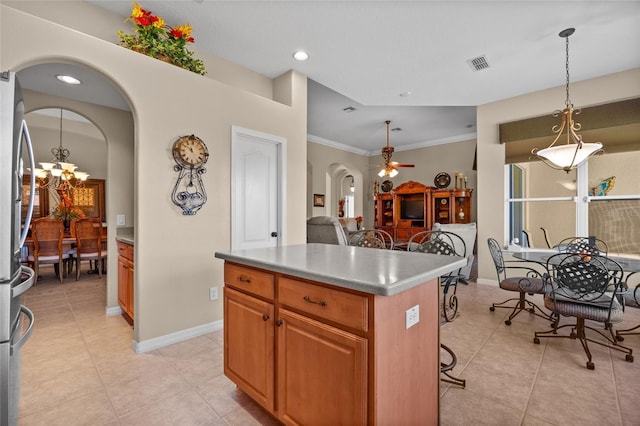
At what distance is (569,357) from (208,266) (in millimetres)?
3264

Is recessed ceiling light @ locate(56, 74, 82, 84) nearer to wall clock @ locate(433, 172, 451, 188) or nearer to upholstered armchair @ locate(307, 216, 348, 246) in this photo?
upholstered armchair @ locate(307, 216, 348, 246)

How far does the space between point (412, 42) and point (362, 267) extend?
2729mm

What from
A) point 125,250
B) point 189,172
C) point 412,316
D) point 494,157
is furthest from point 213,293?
point 494,157

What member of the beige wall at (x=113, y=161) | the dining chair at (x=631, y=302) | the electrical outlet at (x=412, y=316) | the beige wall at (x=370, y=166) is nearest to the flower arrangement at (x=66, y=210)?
the beige wall at (x=113, y=161)

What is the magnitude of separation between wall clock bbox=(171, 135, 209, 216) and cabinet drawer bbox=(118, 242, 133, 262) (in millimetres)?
751

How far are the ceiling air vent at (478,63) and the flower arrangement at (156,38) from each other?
10.1 ft

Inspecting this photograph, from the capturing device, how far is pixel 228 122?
122 inches

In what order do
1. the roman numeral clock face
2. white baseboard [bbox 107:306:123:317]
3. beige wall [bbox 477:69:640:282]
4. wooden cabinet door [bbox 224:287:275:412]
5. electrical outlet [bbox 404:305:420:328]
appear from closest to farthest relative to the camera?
1. electrical outlet [bbox 404:305:420:328]
2. wooden cabinet door [bbox 224:287:275:412]
3. the roman numeral clock face
4. white baseboard [bbox 107:306:123:317]
5. beige wall [bbox 477:69:640:282]

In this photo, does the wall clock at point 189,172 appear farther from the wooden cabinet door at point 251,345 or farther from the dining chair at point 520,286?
the dining chair at point 520,286

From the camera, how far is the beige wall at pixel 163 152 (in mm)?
2133

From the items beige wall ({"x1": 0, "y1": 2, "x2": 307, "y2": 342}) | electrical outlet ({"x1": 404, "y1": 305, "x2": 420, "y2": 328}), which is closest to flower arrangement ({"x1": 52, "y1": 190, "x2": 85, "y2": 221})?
beige wall ({"x1": 0, "y1": 2, "x2": 307, "y2": 342})

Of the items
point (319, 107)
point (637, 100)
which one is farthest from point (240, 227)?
point (637, 100)

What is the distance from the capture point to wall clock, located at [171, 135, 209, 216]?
2.71m

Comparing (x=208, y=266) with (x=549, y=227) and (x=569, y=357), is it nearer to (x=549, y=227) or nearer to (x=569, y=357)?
(x=569, y=357)
